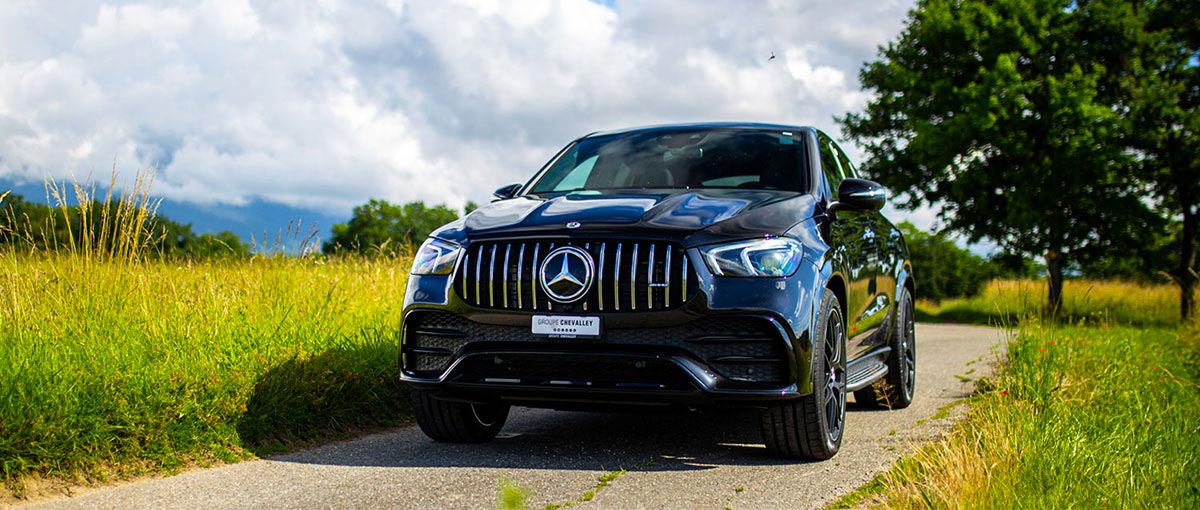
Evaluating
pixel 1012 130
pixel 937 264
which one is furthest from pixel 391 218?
pixel 1012 130

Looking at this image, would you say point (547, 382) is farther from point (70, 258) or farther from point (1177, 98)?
point (1177, 98)

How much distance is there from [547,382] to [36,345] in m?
2.68

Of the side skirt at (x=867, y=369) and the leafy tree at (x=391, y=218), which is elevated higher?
the leafy tree at (x=391, y=218)

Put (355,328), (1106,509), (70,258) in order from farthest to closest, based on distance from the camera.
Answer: (355,328)
(70,258)
(1106,509)

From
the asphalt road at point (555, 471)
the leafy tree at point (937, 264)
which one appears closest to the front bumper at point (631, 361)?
the asphalt road at point (555, 471)

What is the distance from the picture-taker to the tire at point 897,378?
7160mm

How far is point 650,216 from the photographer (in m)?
4.76

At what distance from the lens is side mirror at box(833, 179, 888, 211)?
5555 mm

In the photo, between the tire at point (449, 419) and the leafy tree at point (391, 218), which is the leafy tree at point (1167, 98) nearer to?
the tire at point (449, 419)

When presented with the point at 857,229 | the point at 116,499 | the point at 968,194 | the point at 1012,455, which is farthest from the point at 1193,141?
the point at 116,499

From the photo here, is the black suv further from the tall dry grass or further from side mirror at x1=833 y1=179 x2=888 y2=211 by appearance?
the tall dry grass

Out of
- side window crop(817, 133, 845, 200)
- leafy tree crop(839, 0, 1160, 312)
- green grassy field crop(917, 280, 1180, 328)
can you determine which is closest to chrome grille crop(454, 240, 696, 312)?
side window crop(817, 133, 845, 200)

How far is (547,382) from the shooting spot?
4.70 meters

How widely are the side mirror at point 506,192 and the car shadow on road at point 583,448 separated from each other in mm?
1334
